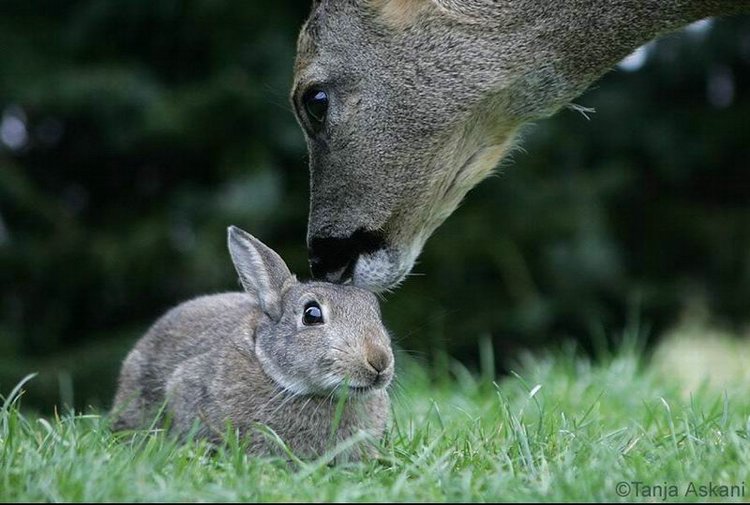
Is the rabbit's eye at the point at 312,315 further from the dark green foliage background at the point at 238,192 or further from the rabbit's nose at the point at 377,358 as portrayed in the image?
the dark green foliage background at the point at 238,192

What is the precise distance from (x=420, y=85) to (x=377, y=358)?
1699mm

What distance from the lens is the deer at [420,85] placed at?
18.1ft

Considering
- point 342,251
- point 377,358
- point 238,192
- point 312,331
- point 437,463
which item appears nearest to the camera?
point 437,463

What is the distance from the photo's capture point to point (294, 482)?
3809mm

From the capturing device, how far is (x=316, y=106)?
575 centimetres

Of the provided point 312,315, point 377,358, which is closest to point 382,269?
point 312,315

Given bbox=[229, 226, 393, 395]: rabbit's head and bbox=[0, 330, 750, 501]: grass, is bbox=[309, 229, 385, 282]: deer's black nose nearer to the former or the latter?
bbox=[229, 226, 393, 395]: rabbit's head

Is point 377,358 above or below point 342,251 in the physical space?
below

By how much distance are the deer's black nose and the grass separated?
0.70 metres

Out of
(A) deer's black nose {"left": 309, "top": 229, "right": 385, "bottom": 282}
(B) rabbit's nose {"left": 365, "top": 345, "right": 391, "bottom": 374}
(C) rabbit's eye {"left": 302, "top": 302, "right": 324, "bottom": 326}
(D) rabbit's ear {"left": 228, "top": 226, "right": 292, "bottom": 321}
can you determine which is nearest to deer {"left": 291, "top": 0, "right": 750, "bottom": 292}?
(A) deer's black nose {"left": 309, "top": 229, "right": 385, "bottom": 282}

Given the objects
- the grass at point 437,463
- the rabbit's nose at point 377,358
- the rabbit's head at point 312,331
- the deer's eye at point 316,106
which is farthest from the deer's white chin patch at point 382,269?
the rabbit's nose at point 377,358

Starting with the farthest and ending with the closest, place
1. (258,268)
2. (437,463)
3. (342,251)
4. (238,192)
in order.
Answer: (238,192) < (342,251) < (258,268) < (437,463)

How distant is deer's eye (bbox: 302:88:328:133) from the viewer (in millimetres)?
5727

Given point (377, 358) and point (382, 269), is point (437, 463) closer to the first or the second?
point (377, 358)
